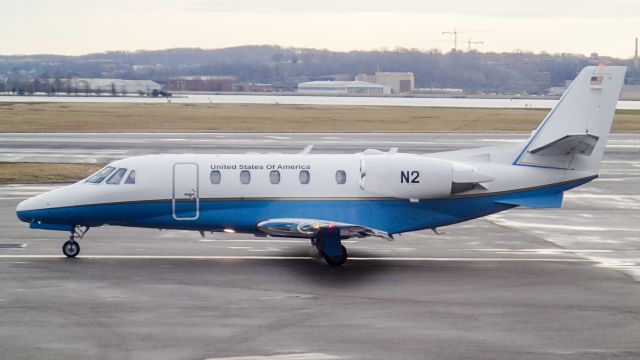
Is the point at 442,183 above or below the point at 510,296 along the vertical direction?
above

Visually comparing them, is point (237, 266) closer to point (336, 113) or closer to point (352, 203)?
point (352, 203)

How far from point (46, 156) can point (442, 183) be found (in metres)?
31.8

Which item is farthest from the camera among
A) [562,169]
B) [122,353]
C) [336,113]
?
[336,113]

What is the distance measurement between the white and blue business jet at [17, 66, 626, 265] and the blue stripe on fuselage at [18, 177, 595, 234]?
26 millimetres

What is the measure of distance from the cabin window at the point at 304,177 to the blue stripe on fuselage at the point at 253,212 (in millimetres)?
502

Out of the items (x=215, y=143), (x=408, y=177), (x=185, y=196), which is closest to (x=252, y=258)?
(x=185, y=196)

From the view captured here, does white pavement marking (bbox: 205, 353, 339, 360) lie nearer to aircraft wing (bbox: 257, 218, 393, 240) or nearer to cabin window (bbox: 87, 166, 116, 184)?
aircraft wing (bbox: 257, 218, 393, 240)

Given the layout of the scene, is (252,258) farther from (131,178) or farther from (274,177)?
(131,178)

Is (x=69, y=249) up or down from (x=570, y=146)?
down

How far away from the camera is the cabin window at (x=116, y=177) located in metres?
23.0

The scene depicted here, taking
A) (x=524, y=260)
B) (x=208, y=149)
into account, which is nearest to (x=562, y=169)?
(x=524, y=260)

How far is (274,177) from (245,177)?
749mm

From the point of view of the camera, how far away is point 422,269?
2256cm

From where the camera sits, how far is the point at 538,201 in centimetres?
2323
